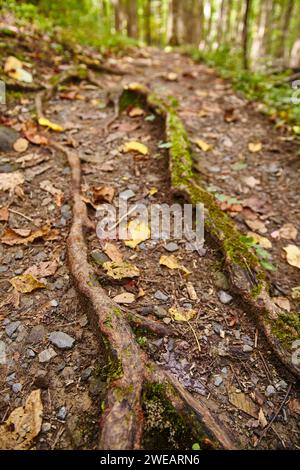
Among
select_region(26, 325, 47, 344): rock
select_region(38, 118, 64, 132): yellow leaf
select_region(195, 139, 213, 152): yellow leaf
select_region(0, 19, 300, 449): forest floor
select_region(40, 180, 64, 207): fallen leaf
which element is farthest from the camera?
select_region(195, 139, 213, 152): yellow leaf

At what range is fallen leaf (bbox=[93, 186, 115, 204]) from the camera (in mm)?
3080

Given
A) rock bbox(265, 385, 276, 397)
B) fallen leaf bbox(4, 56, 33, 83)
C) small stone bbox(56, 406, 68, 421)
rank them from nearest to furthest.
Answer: small stone bbox(56, 406, 68, 421) → rock bbox(265, 385, 276, 397) → fallen leaf bbox(4, 56, 33, 83)

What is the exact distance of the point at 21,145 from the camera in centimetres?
359

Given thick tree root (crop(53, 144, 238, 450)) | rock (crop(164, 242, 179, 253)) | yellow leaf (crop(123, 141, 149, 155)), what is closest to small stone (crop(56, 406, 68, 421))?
thick tree root (crop(53, 144, 238, 450))

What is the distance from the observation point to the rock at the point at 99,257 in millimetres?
2494

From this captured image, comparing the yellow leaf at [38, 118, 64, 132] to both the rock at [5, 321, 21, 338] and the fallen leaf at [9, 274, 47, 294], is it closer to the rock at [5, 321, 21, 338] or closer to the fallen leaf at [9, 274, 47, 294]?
the fallen leaf at [9, 274, 47, 294]

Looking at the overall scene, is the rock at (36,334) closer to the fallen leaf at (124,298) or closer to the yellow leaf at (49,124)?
the fallen leaf at (124,298)

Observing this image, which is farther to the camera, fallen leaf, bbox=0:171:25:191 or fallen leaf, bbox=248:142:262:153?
fallen leaf, bbox=248:142:262:153

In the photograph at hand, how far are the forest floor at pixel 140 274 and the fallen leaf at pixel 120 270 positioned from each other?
0.16 feet

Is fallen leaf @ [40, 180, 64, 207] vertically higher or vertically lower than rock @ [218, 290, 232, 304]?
higher

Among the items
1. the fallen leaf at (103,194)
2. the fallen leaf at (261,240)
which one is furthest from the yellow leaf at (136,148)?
the fallen leaf at (261,240)

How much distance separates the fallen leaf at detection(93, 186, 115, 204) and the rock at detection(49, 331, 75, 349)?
1369mm

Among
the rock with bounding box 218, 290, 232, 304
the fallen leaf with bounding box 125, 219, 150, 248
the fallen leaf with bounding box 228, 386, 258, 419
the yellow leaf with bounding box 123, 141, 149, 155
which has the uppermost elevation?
the yellow leaf with bounding box 123, 141, 149, 155

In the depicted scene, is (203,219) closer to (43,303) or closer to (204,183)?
(204,183)
